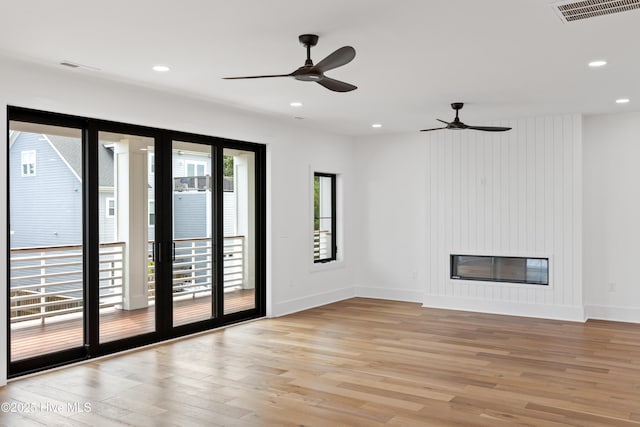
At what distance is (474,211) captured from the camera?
25.1 ft

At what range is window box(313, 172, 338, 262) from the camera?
850 cm

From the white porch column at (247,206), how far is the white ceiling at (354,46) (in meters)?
1.03

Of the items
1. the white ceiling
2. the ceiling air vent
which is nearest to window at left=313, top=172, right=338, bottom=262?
the white ceiling

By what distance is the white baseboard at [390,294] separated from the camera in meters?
8.42

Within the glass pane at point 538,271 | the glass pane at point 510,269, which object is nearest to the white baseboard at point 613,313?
the glass pane at point 538,271

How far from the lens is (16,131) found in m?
4.62

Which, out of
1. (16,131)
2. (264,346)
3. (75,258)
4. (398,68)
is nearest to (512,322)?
(264,346)

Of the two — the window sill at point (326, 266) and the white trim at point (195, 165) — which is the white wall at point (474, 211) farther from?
the white trim at point (195, 165)

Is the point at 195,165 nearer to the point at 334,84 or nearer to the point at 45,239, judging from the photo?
the point at 45,239

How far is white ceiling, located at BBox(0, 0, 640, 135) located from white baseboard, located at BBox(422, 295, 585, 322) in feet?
8.62

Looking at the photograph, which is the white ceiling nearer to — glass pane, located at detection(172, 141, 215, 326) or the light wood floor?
glass pane, located at detection(172, 141, 215, 326)

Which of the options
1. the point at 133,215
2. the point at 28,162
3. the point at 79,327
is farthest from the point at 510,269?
the point at 28,162

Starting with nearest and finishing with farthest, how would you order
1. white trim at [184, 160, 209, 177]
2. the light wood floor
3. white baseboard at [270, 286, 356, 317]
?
1. the light wood floor
2. white trim at [184, 160, 209, 177]
3. white baseboard at [270, 286, 356, 317]

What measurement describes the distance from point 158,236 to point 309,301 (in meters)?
2.85
